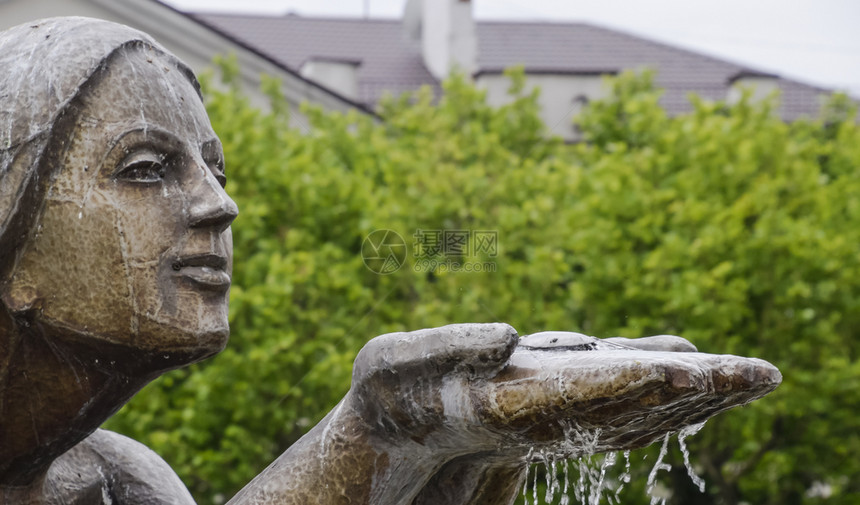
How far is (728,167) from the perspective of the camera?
11.9m

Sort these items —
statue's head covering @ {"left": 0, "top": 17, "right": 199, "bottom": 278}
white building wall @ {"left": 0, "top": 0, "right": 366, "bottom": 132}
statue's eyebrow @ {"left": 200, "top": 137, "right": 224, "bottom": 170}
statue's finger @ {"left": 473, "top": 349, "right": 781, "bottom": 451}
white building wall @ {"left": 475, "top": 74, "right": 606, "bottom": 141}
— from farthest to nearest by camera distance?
white building wall @ {"left": 475, "top": 74, "right": 606, "bottom": 141} < white building wall @ {"left": 0, "top": 0, "right": 366, "bottom": 132} < statue's eyebrow @ {"left": 200, "top": 137, "right": 224, "bottom": 170} < statue's head covering @ {"left": 0, "top": 17, "right": 199, "bottom": 278} < statue's finger @ {"left": 473, "top": 349, "right": 781, "bottom": 451}

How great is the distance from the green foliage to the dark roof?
26.5 feet

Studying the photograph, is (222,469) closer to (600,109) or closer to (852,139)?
(600,109)

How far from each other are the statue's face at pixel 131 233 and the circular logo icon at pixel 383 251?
312 inches

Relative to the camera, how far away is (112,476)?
2.80 meters

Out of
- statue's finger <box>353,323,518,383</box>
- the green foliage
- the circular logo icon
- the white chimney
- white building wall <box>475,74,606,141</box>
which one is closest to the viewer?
statue's finger <box>353,323,518,383</box>

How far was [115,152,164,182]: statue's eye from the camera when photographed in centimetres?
240

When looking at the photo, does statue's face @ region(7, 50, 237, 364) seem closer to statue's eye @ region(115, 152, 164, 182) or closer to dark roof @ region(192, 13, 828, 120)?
statue's eye @ region(115, 152, 164, 182)

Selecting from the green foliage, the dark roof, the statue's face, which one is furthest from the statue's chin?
the dark roof

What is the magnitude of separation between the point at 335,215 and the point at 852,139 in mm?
7639

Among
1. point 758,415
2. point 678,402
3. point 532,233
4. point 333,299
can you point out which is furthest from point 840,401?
point 678,402

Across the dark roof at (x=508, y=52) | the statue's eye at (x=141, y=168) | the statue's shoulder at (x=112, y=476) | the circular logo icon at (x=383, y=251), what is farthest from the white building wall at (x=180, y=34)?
the statue's eye at (x=141, y=168)

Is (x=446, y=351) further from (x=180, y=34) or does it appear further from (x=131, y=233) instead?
(x=180, y=34)

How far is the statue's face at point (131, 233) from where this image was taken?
2.36m
